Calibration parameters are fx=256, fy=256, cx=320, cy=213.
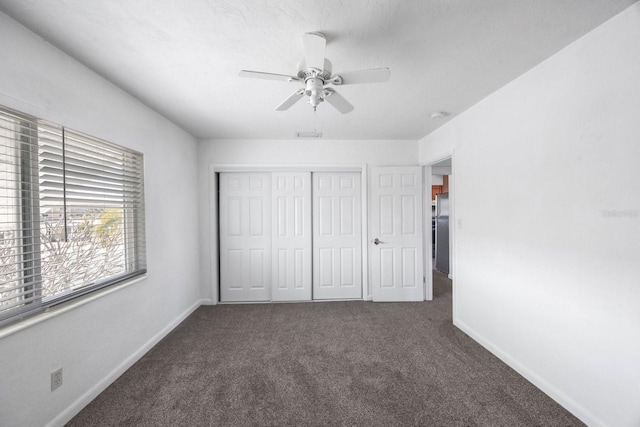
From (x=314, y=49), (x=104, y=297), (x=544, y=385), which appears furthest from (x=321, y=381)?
(x=314, y=49)

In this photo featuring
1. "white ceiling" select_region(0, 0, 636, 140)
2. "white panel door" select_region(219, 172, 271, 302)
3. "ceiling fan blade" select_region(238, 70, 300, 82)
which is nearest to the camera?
"white ceiling" select_region(0, 0, 636, 140)

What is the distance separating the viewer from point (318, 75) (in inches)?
61.7

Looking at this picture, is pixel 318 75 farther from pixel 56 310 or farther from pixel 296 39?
pixel 56 310

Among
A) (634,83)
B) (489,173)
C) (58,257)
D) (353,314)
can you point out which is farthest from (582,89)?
(58,257)

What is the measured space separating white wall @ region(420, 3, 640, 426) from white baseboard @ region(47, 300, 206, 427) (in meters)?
3.28

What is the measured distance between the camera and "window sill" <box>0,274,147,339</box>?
136 cm

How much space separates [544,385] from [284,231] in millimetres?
3098

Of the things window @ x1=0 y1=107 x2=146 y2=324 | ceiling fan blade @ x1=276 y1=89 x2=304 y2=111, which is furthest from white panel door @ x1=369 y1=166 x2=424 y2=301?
window @ x1=0 y1=107 x2=146 y2=324

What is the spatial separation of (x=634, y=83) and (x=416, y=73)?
3.84ft

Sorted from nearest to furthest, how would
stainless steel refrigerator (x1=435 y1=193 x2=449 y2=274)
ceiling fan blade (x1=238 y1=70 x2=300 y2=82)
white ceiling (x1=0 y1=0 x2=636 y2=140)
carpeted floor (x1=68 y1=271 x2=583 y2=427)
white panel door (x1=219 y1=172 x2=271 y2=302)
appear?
white ceiling (x1=0 y1=0 x2=636 y2=140)
ceiling fan blade (x1=238 y1=70 x2=300 y2=82)
carpeted floor (x1=68 y1=271 x2=583 y2=427)
white panel door (x1=219 y1=172 x2=271 y2=302)
stainless steel refrigerator (x1=435 y1=193 x2=449 y2=274)

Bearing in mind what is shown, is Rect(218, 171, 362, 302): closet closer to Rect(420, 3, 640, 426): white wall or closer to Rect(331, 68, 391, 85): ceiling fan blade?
Rect(420, 3, 640, 426): white wall

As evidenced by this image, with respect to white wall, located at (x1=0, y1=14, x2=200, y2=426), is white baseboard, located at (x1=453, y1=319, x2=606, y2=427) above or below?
below

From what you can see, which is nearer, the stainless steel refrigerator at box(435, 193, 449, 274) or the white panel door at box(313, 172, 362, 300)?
the white panel door at box(313, 172, 362, 300)

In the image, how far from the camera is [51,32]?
4.85 feet
